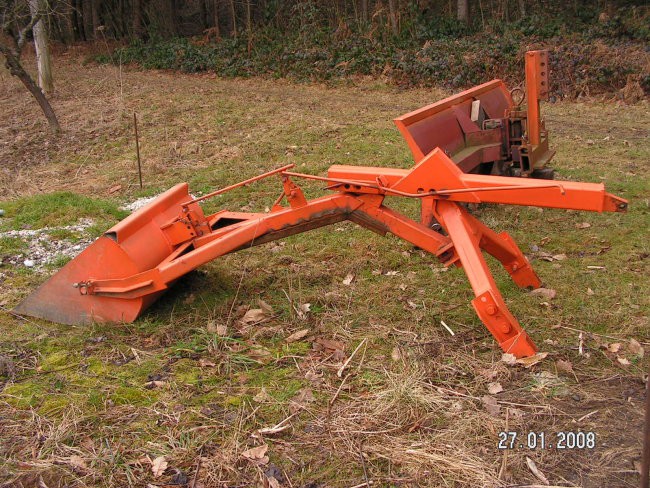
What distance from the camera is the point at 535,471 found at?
308 cm

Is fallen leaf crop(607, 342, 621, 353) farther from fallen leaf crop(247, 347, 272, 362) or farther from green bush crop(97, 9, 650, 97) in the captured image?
green bush crop(97, 9, 650, 97)

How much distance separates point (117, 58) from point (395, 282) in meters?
19.2

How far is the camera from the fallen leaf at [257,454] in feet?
10.9

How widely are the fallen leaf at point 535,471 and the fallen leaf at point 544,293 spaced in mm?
2016

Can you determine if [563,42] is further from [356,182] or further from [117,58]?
[117,58]

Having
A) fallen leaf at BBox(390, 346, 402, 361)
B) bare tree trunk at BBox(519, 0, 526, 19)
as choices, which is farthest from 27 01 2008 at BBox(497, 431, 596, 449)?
bare tree trunk at BBox(519, 0, 526, 19)

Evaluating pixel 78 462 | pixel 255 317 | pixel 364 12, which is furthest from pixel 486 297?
pixel 364 12

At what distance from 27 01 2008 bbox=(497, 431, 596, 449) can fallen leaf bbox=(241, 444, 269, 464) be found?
3.77 feet

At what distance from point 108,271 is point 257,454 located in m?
2.03

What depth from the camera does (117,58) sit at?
21.9 m

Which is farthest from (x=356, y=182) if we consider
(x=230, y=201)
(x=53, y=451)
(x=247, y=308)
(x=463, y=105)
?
(x=230, y=201)

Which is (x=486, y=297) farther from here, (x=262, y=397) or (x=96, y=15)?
(x=96, y=15)

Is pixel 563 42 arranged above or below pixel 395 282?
above

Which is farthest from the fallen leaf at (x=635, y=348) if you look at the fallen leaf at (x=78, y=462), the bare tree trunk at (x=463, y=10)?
the bare tree trunk at (x=463, y=10)
